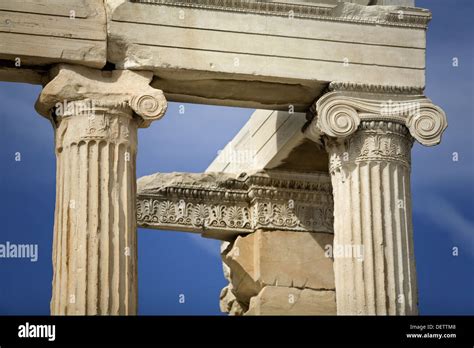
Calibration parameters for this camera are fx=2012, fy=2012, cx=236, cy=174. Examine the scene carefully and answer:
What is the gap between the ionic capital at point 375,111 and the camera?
992 inches

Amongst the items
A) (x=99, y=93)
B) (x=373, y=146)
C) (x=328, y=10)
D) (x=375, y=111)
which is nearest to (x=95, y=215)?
(x=99, y=93)

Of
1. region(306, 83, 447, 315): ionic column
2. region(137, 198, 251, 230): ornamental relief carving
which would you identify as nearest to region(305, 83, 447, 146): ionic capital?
region(306, 83, 447, 315): ionic column

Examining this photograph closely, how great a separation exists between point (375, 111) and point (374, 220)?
1408mm

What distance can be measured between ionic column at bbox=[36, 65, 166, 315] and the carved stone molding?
1.22 metres

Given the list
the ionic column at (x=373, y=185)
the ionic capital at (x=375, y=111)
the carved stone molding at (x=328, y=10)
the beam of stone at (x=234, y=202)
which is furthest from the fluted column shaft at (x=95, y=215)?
the beam of stone at (x=234, y=202)

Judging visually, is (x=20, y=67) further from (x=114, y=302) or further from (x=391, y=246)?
(x=391, y=246)

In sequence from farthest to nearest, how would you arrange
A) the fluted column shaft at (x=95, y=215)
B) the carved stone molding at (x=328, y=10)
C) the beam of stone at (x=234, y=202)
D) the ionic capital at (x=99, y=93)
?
the beam of stone at (x=234, y=202) → the carved stone molding at (x=328, y=10) → the ionic capital at (x=99, y=93) → the fluted column shaft at (x=95, y=215)

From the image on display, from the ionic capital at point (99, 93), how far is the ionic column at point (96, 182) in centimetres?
1

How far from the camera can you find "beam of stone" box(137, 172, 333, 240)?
28.6m

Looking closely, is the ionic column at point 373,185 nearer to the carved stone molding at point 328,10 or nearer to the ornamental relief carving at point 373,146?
the ornamental relief carving at point 373,146

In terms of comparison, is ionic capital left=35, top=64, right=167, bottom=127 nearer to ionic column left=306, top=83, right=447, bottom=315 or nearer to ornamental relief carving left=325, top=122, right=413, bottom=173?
ionic column left=306, top=83, right=447, bottom=315

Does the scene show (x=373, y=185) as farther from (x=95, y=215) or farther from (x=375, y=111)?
(x=95, y=215)

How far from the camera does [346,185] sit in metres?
25.2
